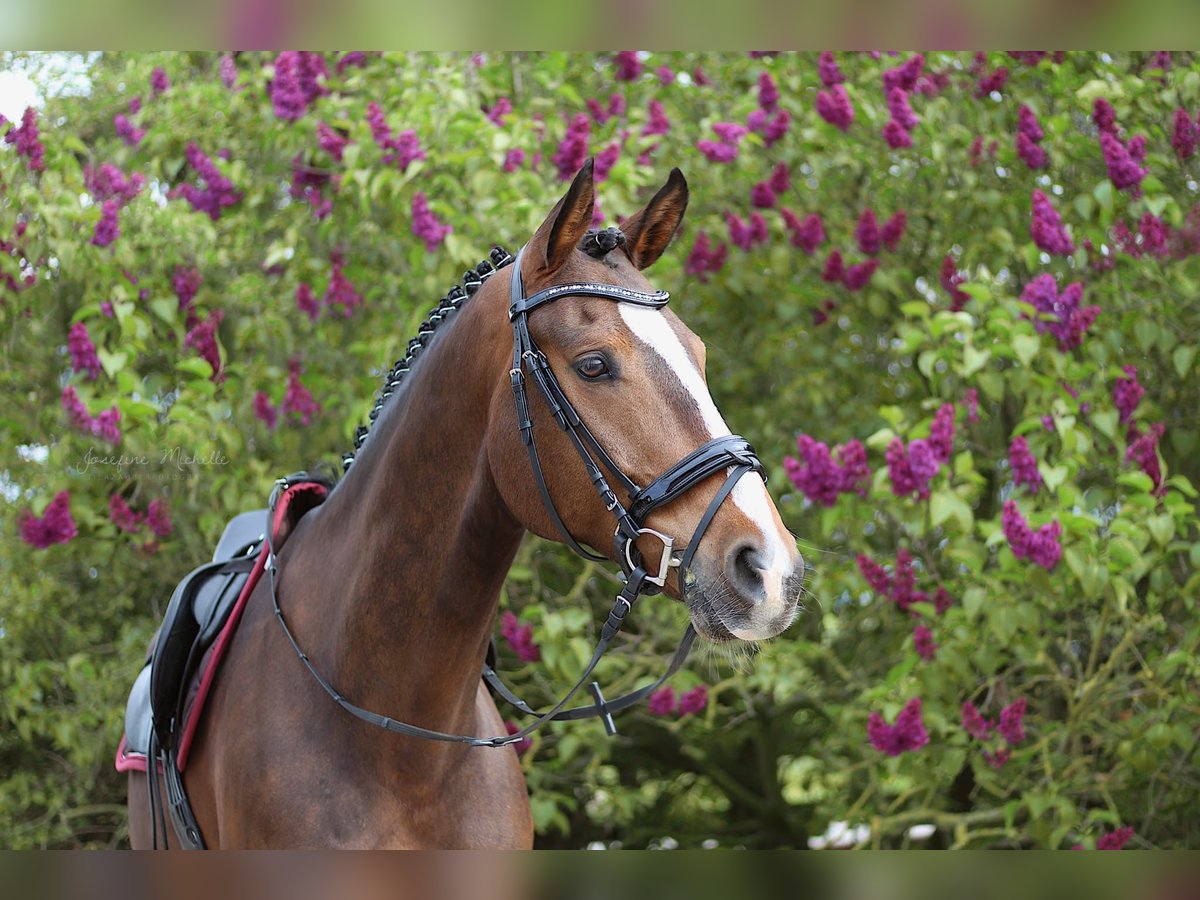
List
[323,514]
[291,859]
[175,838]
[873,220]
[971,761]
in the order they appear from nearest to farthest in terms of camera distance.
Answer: [291,859]
[323,514]
[175,838]
[971,761]
[873,220]

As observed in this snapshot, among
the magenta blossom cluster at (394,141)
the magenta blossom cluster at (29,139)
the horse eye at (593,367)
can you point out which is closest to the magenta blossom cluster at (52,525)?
the magenta blossom cluster at (29,139)

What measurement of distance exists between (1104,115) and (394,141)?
222 centimetres

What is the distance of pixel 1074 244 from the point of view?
3592 mm

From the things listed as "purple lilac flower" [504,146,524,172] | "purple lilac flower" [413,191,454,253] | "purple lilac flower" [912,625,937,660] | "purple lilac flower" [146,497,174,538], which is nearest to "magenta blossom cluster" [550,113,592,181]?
"purple lilac flower" [504,146,524,172]

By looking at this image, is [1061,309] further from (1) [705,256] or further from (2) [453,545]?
(2) [453,545]

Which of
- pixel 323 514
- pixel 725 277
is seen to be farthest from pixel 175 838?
pixel 725 277

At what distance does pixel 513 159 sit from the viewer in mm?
3518

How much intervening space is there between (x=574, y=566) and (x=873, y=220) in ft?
5.62

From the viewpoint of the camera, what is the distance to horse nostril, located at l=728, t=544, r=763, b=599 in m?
1.41

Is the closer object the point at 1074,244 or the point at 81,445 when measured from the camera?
the point at 1074,244

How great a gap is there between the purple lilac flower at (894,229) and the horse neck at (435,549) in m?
2.31

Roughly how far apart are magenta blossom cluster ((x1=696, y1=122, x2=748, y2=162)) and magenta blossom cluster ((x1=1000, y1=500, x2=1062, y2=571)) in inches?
61.6

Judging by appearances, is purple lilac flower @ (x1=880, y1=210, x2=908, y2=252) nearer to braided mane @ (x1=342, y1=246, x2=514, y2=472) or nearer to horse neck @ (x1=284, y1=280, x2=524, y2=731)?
braided mane @ (x1=342, y1=246, x2=514, y2=472)
